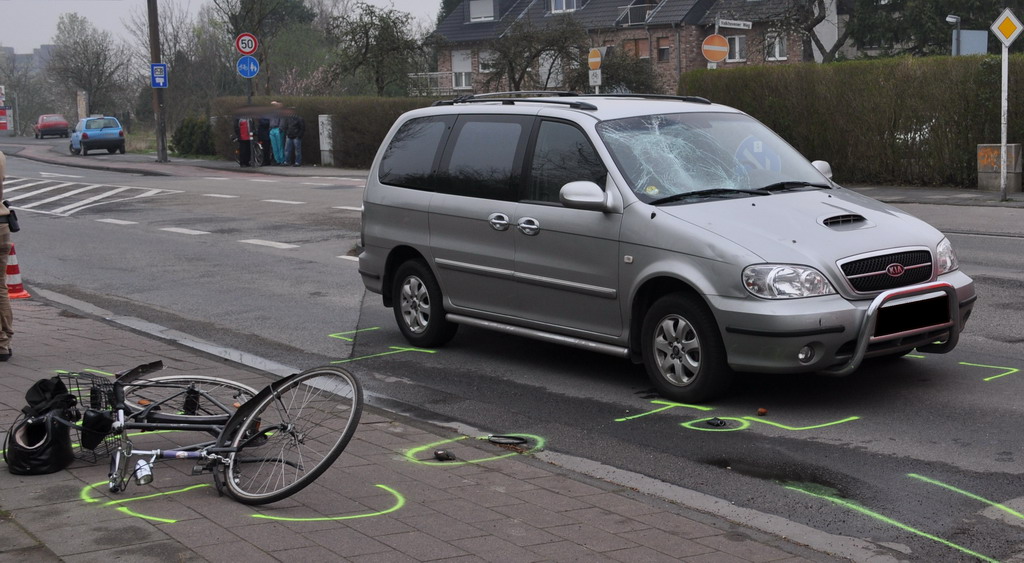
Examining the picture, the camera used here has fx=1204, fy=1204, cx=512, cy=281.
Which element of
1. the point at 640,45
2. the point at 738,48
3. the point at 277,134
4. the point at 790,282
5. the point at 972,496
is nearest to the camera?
the point at 972,496

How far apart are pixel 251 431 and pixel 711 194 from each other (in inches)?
132

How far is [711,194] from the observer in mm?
7410

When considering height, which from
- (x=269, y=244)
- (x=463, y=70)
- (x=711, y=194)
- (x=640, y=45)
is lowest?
(x=269, y=244)

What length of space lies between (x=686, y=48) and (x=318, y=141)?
3071 cm

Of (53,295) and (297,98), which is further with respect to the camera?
(297,98)

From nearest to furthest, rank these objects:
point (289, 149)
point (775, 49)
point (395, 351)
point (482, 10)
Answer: point (395, 351)
point (289, 149)
point (775, 49)
point (482, 10)

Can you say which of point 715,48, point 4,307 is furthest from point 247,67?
point 4,307

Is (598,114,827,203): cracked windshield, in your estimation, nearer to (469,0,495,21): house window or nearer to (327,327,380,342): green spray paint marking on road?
(327,327,380,342): green spray paint marking on road

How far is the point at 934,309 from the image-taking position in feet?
22.8

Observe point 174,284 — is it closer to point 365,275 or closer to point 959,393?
point 365,275

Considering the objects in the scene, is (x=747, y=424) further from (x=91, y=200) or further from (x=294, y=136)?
(x=294, y=136)

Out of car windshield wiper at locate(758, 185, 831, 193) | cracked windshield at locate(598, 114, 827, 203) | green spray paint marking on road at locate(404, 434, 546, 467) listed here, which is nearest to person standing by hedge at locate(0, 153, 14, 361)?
green spray paint marking on road at locate(404, 434, 546, 467)

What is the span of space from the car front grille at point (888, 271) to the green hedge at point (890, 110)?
15162 mm

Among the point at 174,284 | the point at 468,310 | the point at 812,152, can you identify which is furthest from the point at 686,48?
the point at 468,310
